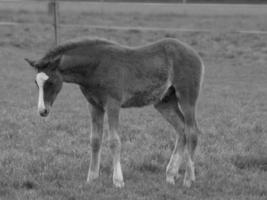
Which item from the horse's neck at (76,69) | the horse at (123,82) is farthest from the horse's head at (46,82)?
the horse's neck at (76,69)

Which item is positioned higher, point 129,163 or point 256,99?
point 129,163

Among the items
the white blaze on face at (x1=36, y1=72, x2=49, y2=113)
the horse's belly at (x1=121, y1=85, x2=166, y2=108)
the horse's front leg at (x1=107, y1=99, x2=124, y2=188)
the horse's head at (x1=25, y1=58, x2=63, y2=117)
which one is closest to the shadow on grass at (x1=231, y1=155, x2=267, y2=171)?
the horse's belly at (x1=121, y1=85, x2=166, y2=108)

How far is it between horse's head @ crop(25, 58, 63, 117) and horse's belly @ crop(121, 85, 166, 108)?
0.92m

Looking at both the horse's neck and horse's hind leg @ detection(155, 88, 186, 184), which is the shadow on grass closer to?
horse's hind leg @ detection(155, 88, 186, 184)

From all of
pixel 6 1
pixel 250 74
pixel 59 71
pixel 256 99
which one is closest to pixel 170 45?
pixel 59 71

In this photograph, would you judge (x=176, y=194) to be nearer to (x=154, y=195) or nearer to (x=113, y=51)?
(x=154, y=195)

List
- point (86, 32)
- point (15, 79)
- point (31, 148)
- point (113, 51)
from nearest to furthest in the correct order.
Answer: point (113, 51) → point (31, 148) → point (15, 79) → point (86, 32)

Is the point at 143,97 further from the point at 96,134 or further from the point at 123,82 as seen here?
the point at 96,134

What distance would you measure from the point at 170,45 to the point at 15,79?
31.0 ft

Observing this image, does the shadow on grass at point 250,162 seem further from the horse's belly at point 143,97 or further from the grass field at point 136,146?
the horse's belly at point 143,97

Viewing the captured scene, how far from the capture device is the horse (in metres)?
6.61

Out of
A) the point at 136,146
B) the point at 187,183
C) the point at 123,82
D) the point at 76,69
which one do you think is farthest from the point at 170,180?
the point at 76,69

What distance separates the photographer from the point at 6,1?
27.2 metres

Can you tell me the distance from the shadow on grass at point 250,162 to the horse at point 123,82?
Answer: 899 millimetres
